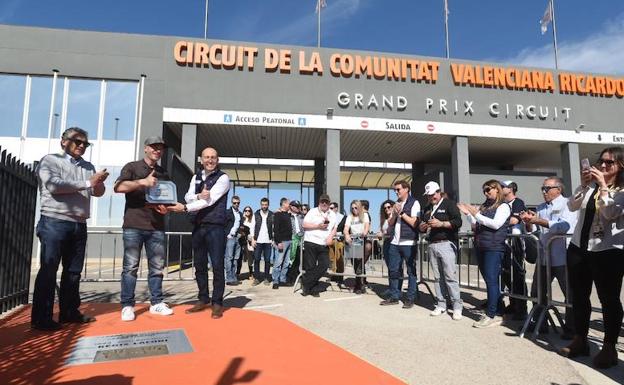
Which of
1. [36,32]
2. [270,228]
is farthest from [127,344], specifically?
[36,32]

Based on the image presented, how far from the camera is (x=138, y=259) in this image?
455 centimetres

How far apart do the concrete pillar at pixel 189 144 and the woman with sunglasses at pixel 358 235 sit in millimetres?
8602

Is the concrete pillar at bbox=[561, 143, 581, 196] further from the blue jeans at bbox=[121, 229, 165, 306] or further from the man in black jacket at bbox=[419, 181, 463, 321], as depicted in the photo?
the blue jeans at bbox=[121, 229, 165, 306]

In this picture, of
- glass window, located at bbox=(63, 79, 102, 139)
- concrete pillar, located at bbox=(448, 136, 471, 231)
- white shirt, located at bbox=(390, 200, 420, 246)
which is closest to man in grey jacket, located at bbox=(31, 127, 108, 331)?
white shirt, located at bbox=(390, 200, 420, 246)

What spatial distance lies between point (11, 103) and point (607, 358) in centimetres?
1800

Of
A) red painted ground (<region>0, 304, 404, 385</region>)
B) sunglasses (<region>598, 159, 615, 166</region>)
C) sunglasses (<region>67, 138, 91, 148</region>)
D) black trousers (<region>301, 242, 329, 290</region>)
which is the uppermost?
sunglasses (<region>67, 138, 91, 148</region>)

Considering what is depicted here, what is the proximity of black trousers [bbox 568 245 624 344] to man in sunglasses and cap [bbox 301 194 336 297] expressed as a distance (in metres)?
4.09

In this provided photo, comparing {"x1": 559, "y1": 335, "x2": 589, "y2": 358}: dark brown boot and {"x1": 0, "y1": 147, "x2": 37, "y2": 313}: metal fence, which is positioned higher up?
{"x1": 0, "y1": 147, "x2": 37, "y2": 313}: metal fence

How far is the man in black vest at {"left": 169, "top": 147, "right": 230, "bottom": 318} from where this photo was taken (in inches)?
185

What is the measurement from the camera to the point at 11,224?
469 cm

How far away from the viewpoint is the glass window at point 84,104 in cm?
1495

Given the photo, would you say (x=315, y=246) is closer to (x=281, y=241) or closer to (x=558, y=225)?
(x=281, y=241)

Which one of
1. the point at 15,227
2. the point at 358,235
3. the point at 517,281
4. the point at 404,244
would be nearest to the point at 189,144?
the point at 358,235

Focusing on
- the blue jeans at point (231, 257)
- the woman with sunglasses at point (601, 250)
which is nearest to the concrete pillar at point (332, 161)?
the blue jeans at point (231, 257)
